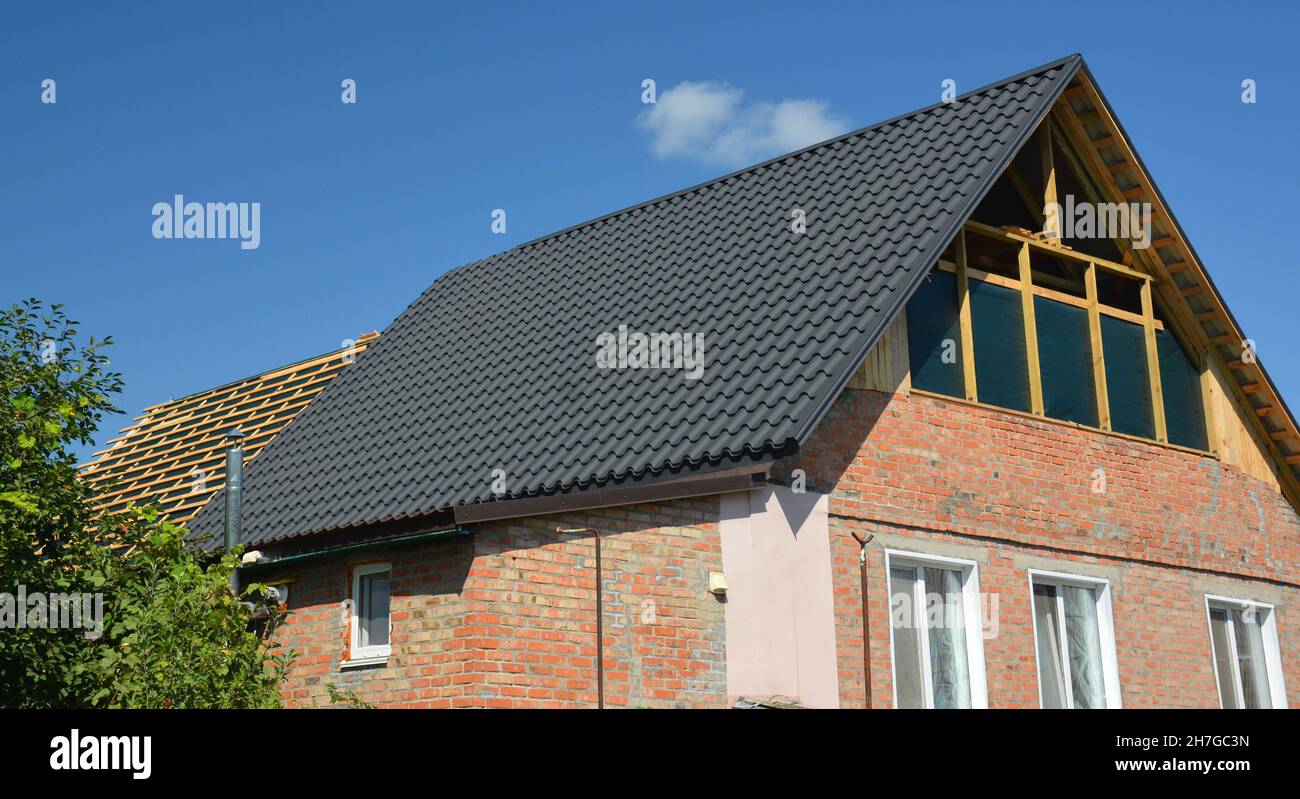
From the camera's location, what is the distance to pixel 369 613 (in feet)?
45.0

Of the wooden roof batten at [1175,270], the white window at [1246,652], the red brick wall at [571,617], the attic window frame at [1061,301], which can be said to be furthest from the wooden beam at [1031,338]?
the red brick wall at [571,617]

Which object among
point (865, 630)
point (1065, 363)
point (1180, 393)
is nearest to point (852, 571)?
point (865, 630)

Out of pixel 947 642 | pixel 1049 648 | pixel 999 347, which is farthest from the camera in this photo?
pixel 999 347

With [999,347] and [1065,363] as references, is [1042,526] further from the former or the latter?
[1065,363]

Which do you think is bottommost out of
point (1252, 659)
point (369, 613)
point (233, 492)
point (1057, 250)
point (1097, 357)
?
point (1252, 659)

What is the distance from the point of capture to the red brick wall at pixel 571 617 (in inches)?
463

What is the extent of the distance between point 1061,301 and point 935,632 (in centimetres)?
455

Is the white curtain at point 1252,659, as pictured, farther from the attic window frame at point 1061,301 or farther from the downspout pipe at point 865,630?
the downspout pipe at point 865,630

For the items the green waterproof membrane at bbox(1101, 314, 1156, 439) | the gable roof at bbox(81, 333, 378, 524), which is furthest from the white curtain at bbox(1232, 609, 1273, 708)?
the gable roof at bbox(81, 333, 378, 524)

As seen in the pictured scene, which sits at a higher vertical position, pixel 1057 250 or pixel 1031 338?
pixel 1057 250

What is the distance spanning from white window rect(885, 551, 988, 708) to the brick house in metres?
0.03

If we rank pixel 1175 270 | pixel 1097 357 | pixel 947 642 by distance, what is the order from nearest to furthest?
pixel 947 642 → pixel 1097 357 → pixel 1175 270

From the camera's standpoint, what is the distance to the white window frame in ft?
43.0

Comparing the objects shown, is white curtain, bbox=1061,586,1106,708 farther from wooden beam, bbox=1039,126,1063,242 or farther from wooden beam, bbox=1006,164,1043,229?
wooden beam, bbox=1006,164,1043,229
